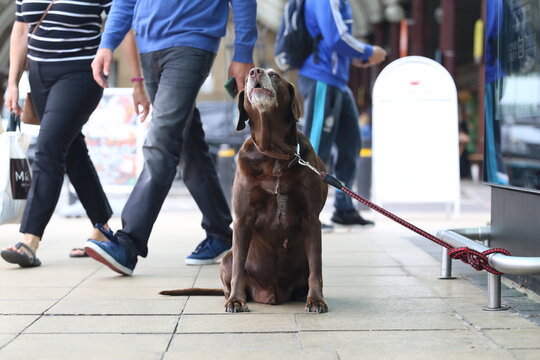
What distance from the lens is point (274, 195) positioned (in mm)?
3605

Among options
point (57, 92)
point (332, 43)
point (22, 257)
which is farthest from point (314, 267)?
point (332, 43)

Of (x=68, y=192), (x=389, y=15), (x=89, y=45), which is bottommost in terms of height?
(x=68, y=192)

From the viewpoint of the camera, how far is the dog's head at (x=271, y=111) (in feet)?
11.5

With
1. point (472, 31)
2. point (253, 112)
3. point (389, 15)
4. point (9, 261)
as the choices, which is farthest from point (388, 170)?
point (472, 31)

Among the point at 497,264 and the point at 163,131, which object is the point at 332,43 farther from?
the point at 497,264

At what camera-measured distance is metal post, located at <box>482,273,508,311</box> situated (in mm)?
3535

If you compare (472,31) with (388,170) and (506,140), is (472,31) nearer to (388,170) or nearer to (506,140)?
(388,170)

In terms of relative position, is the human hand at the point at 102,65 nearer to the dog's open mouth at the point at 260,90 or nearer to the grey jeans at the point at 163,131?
the grey jeans at the point at 163,131

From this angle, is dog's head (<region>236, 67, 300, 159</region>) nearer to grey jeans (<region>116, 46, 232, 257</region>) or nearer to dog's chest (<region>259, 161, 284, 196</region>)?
dog's chest (<region>259, 161, 284, 196</region>)

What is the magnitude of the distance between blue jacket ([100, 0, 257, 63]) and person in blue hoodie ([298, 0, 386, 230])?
76.9 inches

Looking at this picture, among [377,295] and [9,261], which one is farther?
[9,261]

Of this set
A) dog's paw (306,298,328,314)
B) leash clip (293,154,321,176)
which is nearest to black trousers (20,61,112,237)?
leash clip (293,154,321,176)

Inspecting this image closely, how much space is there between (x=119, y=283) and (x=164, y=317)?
97cm

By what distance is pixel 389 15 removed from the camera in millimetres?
28438
